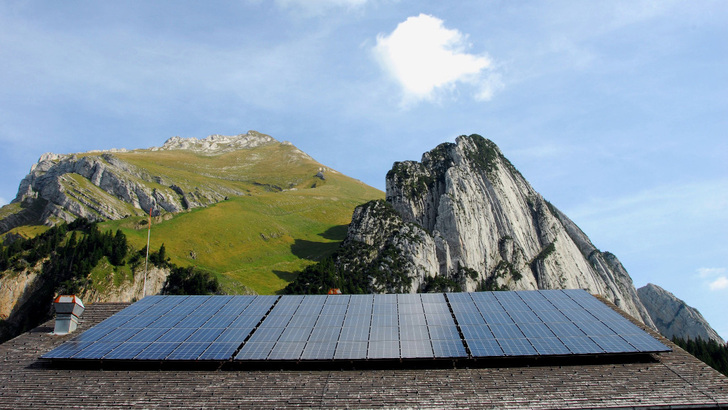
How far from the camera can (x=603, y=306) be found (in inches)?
1567

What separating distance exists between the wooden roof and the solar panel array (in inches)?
47.4

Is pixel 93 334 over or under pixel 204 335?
under

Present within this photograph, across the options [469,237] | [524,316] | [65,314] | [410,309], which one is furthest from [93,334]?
[469,237]

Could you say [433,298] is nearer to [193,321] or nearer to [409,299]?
[409,299]

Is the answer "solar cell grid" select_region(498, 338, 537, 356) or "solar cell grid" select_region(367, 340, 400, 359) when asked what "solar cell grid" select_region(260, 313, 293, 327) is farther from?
"solar cell grid" select_region(498, 338, 537, 356)

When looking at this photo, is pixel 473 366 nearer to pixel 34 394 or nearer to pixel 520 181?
pixel 34 394

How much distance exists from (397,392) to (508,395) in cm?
659

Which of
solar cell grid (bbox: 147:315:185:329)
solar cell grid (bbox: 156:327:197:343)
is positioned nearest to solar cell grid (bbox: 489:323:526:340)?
solar cell grid (bbox: 156:327:197:343)

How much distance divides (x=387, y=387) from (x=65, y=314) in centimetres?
2746

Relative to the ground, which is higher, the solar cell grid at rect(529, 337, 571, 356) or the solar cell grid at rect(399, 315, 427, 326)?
the solar cell grid at rect(399, 315, 427, 326)

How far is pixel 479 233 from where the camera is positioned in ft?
505

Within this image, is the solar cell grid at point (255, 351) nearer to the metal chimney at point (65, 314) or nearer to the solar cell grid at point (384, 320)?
the solar cell grid at point (384, 320)

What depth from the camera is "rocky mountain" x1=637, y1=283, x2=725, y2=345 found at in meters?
172

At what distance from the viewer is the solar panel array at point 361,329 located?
106ft
